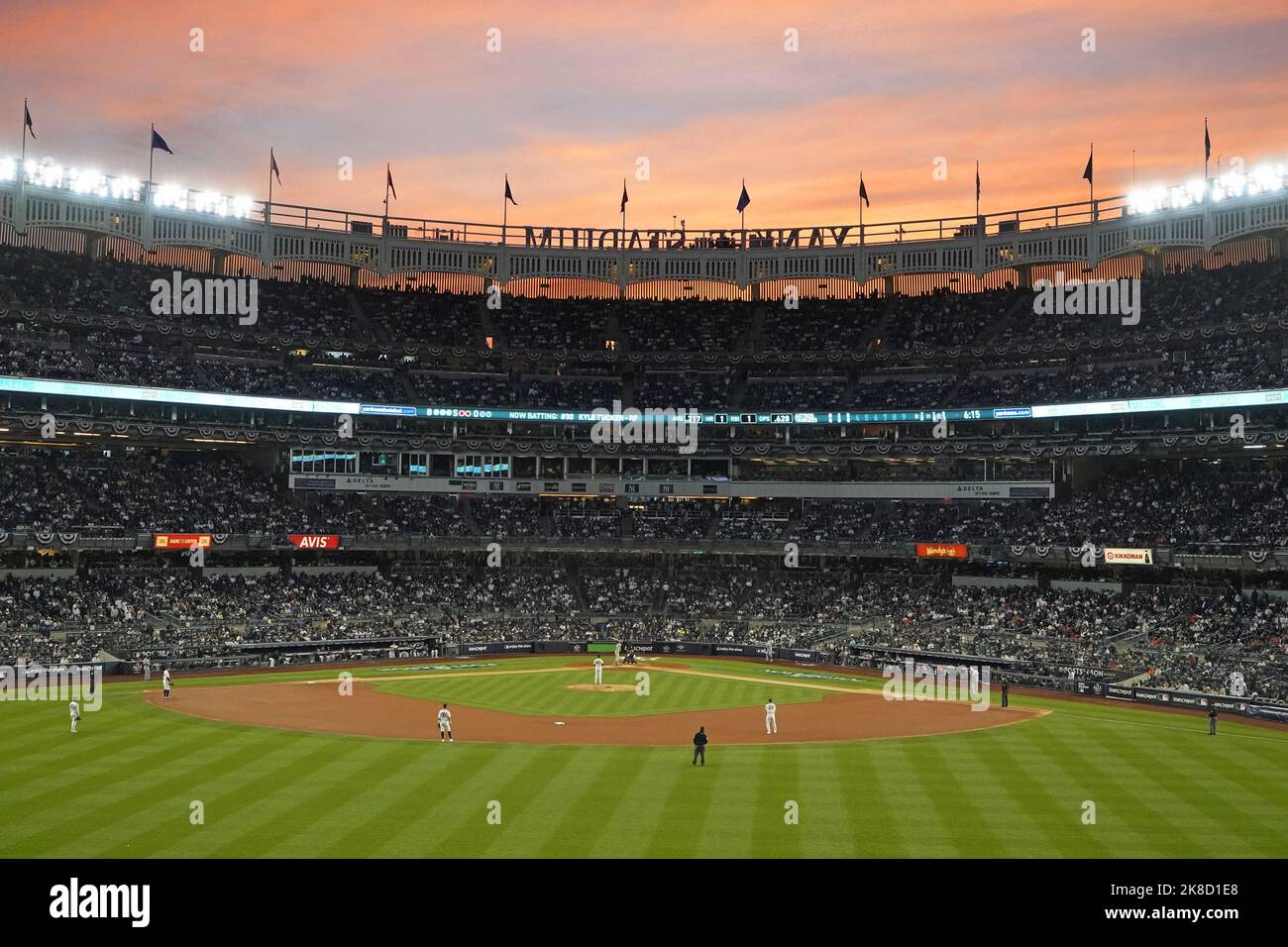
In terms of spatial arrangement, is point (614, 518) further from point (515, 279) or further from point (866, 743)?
point (866, 743)

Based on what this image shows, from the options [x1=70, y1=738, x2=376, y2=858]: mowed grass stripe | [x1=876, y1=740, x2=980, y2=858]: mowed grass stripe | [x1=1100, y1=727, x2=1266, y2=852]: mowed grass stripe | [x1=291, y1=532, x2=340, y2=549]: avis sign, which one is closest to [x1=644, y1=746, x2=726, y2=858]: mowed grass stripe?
[x1=876, y1=740, x2=980, y2=858]: mowed grass stripe

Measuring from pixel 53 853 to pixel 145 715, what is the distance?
20680mm

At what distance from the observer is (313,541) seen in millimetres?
71875

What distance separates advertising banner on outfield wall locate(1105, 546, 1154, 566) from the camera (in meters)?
60.8

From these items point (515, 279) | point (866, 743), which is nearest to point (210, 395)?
point (515, 279)

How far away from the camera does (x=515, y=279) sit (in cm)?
8569

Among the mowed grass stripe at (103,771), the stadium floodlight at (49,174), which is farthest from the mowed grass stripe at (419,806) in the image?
the stadium floodlight at (49,174)

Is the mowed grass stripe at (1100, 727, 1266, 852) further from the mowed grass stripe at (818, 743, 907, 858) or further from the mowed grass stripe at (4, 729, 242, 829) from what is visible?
the mowed grass stripe at (4, 729, 242, 829)

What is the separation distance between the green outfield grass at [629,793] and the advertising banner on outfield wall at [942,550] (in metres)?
29.8

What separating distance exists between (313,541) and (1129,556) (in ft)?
169

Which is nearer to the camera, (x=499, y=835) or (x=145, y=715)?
(x=499, y=835)

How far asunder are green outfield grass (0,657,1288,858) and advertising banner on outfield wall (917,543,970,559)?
29.8 m

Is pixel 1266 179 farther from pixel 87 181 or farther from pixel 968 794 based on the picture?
pixel 87 181

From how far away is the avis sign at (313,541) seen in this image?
71.5m
